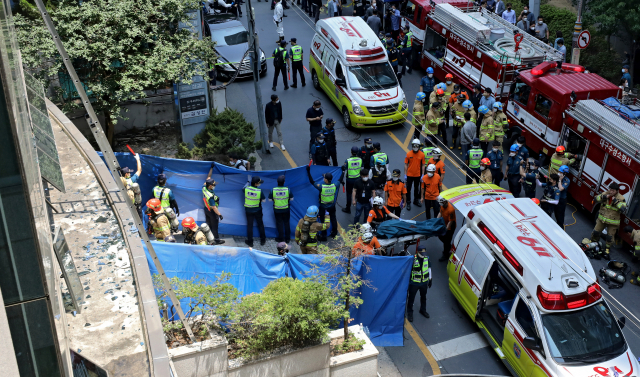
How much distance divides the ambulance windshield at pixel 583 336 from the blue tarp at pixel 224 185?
6.12 m

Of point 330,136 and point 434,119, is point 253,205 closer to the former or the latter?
point 330,136

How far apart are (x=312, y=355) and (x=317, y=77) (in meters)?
13.2

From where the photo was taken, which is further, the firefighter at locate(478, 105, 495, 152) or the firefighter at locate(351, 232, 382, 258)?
the firefighter at locate(478, 105, 495, 152)

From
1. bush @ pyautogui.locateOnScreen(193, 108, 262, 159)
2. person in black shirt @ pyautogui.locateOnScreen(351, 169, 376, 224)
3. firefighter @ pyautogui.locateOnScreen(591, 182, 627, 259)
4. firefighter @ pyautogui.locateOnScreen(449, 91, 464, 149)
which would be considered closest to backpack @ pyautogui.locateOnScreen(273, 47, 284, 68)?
bush @ pyautogui.locateOnScreen(193, 108, 262, 159)

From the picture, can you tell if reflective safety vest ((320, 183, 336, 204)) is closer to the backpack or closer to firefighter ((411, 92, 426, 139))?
firefighter ((411, 92, 426, 139))

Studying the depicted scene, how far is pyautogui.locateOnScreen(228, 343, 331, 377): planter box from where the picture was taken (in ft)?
28.6

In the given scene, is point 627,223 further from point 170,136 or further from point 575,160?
point 170,136

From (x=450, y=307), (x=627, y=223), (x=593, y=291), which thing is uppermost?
(x=593, y=291)

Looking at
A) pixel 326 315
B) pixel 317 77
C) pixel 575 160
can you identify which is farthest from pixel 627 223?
pixel 317 77

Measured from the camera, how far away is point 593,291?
955 cm

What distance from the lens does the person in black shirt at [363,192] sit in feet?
44.1

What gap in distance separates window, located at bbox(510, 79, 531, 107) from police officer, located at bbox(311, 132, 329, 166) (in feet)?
19.4

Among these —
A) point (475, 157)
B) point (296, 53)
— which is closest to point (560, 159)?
point (475, 157)

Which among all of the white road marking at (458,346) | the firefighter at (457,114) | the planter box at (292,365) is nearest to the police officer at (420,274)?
the white road marking at (458,346)
